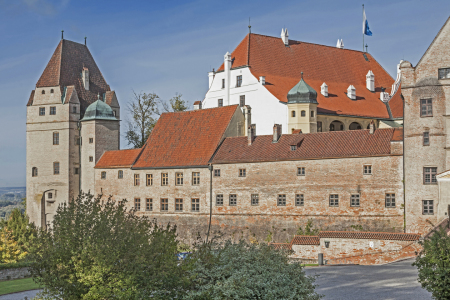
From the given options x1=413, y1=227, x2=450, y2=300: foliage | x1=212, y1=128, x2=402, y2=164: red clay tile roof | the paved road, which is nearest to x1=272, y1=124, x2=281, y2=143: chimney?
x1=212, y1=128, x2=402, y2=164: red clay tile roof

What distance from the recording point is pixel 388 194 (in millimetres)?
37594

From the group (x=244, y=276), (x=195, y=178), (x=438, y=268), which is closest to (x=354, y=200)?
(x=195, y=178)

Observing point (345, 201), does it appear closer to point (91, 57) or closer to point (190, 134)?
point (190, 134)

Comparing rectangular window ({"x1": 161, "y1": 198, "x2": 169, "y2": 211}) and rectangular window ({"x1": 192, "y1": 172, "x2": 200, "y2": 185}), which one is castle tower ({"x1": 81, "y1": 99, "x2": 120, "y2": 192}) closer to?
rectangular window ({"x1": 161, "y1": 198, "x2": 169, "y2": 211})

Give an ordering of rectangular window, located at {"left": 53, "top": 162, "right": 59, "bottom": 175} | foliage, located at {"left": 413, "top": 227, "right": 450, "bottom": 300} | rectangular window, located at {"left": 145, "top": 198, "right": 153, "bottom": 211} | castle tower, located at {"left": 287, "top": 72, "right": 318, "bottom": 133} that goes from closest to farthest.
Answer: foliage, located at {"left": 413, "top": 227, "right": 450, "bottom": 300}, rectangular window, located at {"left": 145, "top": 198, "right": 153, "bottom": 211}, castle tower, located at {"left": 287, "top": 72, "right": 318, "bottom": 133}, rectangular window, located at {"left": 53, "top": 162, "right": 59, "bottom": 175}

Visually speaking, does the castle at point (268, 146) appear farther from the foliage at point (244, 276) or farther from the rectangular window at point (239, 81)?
the foliage at point (244, 276)

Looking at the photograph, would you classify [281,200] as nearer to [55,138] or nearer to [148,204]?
[148,204]

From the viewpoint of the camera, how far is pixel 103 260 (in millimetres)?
14484

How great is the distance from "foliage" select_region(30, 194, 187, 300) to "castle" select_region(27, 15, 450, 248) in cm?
2311

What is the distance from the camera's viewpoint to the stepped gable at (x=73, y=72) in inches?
2370

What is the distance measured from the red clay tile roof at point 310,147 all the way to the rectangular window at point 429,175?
2.74 meters

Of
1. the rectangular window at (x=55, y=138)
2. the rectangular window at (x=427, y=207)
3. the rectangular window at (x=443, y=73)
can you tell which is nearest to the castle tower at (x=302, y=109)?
the rectangular window at (x=443, y=73)

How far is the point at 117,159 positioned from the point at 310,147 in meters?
18.3

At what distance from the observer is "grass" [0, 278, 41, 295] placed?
27.0 m
